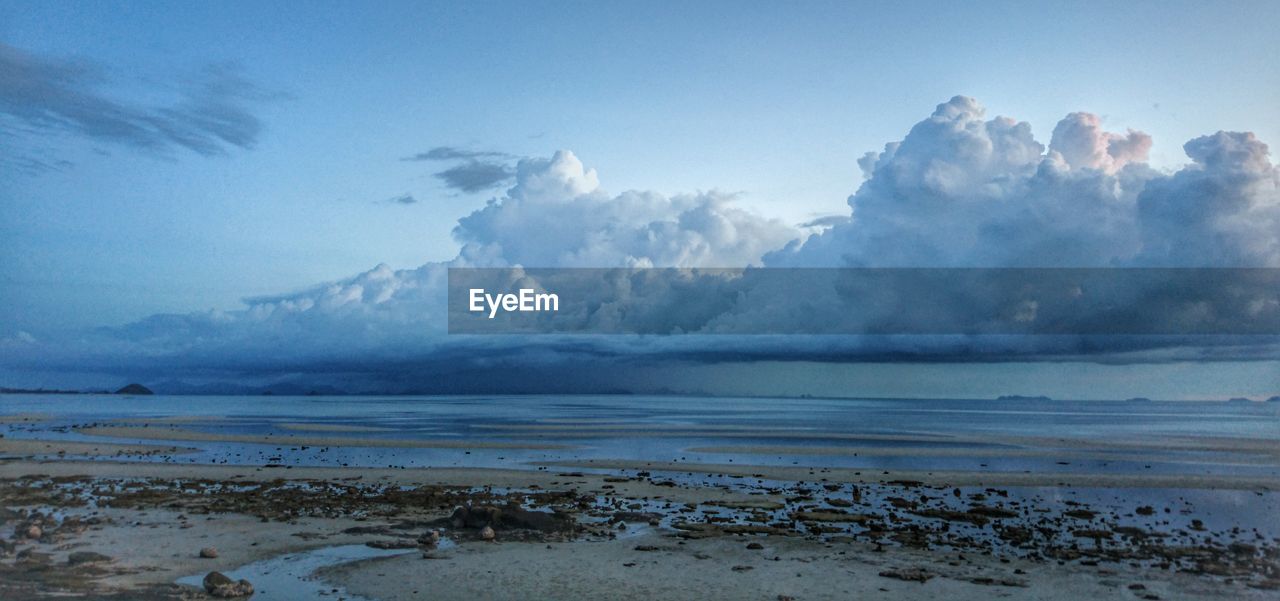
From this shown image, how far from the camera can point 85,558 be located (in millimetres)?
20984

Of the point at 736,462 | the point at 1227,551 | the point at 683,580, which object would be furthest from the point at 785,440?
the point at 683,580

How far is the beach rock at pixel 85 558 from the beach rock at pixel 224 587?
175 inches

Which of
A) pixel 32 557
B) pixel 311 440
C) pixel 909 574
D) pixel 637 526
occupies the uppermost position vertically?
pixel 32 557

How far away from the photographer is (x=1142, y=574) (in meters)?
20.6

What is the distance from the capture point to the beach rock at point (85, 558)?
20688mm

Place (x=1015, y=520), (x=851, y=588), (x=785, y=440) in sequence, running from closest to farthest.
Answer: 1. (x=851, y=588)
2. (x=1015, y=520)
3. (x=785, y=440)

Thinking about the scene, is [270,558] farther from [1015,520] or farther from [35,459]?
[35,459]

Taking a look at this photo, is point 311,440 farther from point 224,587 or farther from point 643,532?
point 224,587

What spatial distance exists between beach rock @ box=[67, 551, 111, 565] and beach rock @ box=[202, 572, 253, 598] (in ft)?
14.5

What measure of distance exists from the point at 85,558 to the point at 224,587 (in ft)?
18.6

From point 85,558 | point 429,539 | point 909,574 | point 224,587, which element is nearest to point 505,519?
point 429,539

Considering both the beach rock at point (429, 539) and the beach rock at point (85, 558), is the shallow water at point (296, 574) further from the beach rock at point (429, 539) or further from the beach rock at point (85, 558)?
the beach rock at point (85, 558)

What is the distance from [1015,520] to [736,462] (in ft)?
72.7

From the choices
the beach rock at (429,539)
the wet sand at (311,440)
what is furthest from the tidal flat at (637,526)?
the wet sand at (311,440)
